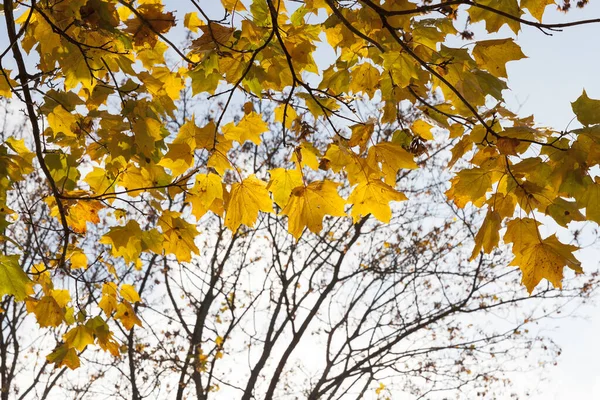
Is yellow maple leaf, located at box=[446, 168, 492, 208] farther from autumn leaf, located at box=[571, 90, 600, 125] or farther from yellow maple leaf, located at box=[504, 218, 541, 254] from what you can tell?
autumn leaf, located at box=[571, 90, 600, 125]

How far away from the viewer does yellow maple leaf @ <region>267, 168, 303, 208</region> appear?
1.91 m

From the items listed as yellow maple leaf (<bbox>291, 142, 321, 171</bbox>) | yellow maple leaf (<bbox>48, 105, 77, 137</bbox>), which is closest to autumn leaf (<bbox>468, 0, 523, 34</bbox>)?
yellow maple leaf (<bbox>291, 142, 321, 171</bbox>)

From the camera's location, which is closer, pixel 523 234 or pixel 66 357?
pixel 523 234

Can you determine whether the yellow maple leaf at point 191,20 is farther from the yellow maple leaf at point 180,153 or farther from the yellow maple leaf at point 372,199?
the yellow maple leaf at point 372,199

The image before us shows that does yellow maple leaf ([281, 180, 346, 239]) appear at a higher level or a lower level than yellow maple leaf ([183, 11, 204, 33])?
lower

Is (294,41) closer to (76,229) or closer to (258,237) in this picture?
(76,229)

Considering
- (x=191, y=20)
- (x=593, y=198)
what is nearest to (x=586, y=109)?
(x=593, y=198)

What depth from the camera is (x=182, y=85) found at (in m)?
2.51

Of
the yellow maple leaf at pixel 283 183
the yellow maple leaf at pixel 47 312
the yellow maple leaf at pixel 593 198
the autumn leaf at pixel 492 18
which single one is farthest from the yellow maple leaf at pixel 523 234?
the yellow maple leaf at pixel 47 312

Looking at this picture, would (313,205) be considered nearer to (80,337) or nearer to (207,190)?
(207,190)

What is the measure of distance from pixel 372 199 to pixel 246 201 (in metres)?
0.50

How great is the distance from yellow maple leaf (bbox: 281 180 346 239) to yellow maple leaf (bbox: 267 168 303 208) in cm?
16

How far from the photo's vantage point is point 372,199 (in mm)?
1771

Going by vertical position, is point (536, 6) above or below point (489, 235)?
above
